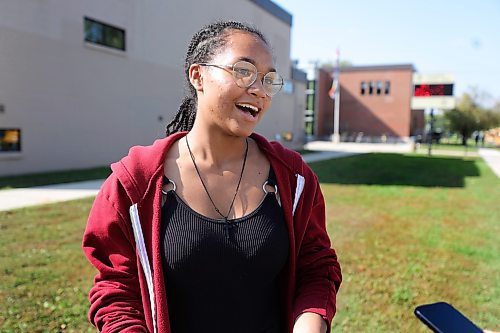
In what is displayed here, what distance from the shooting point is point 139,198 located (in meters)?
1.44

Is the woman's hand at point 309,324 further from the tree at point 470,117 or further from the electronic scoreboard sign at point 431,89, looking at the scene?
the tree at point 470,117

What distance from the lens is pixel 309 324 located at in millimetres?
1483

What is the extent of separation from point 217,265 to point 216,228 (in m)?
0.12

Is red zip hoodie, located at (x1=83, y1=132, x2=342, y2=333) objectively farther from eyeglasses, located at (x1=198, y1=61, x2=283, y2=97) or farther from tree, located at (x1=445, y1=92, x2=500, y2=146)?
tree, located at (x1=445, y1=92, x2=500, y2=146)

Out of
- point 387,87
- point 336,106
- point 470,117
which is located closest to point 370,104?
point 387,87

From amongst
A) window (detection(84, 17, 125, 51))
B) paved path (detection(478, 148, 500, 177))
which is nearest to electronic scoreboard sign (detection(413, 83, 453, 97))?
paved path (detection(478, 148, 500, 177))

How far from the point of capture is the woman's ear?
1.59m

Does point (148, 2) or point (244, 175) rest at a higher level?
point (148, 2)

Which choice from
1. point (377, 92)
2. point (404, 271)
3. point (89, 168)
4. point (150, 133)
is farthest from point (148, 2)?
point (377, 92)

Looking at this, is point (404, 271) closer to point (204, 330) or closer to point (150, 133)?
point (204, 330)

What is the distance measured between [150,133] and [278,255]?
1577 centimetres

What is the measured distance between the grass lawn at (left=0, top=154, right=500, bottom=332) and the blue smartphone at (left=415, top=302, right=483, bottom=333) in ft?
5.96

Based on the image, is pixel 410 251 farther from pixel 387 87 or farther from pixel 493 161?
pixel 387 87

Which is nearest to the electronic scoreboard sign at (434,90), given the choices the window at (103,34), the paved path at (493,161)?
the paved path at (493,161)
